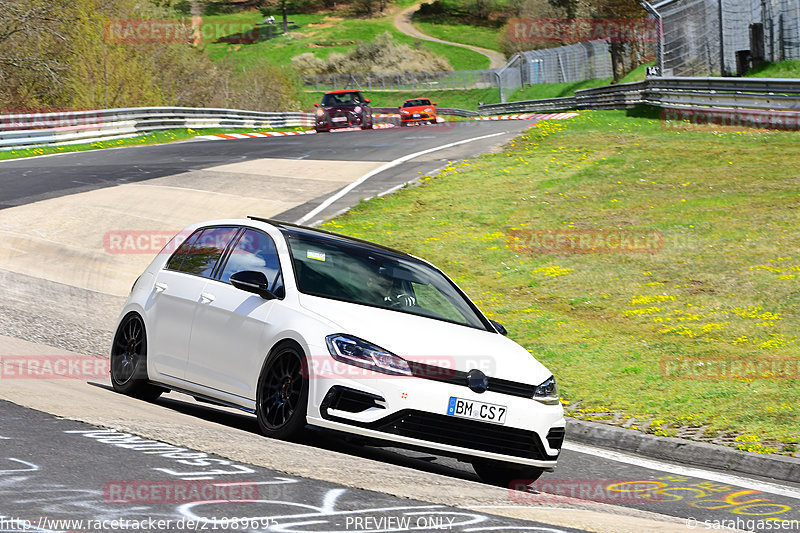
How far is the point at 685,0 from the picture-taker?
38.0 meters

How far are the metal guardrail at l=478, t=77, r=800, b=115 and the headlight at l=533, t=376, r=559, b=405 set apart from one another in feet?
74.5

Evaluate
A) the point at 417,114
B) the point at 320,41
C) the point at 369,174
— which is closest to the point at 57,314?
the point at 369,174

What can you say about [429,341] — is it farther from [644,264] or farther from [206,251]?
[644,264]

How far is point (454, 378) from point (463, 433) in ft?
1.20

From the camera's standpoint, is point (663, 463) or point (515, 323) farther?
point (515, 323)

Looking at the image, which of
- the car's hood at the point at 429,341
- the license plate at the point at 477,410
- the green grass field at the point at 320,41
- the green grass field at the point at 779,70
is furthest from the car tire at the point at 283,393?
the green grass field at the point at 320,41

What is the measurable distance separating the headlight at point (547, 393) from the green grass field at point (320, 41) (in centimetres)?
11147

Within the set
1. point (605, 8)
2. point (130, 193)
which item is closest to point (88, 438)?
point (130, 193)

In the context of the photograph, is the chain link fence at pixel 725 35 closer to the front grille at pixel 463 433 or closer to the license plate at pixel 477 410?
the front grille at pixel 463 433

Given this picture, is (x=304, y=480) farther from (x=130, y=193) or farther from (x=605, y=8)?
(x=605, y=8)

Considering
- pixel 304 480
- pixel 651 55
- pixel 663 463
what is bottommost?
pixel 663 463

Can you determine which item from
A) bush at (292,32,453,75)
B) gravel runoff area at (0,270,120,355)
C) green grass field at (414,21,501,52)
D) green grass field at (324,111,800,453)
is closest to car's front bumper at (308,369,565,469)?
green grass field at (324,111,800,453)

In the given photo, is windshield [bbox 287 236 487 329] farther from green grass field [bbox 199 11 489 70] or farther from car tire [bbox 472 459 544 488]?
green grass field [bbox 199 11 489 70]

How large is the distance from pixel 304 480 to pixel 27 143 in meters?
31.4
